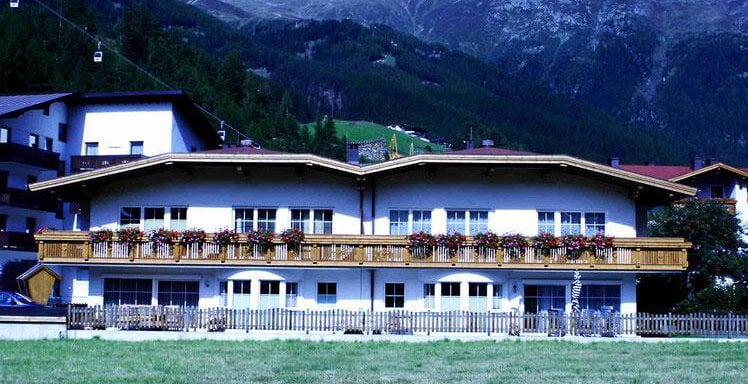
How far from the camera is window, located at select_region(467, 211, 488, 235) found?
118ft

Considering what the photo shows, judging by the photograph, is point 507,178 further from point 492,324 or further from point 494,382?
point 494,382

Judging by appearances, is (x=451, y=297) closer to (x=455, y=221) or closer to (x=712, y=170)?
(x=455, y=221)

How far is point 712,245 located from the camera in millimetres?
43719

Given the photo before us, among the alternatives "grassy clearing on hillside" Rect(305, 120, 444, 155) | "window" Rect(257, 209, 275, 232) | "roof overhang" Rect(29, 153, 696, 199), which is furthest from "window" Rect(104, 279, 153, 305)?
"grassy clearing on hillside" Rect(305, 120, 444, 155)

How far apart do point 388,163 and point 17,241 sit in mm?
27320

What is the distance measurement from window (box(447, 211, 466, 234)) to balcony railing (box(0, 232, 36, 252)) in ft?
88.8

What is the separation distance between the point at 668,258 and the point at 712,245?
10937 millimetres

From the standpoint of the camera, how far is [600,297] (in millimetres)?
35594

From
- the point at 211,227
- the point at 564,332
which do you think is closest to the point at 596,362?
the point at 564,332

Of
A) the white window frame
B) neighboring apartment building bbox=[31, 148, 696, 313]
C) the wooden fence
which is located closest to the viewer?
the wooden fence

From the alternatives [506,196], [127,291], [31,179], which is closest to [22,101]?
[31,179]

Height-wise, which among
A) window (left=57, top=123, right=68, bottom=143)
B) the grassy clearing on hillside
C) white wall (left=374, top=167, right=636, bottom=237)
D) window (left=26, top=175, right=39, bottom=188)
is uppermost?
the grassy clearing on hillside

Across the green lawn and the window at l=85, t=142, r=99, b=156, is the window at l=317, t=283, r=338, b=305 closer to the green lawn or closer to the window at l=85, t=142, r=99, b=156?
the green lawn

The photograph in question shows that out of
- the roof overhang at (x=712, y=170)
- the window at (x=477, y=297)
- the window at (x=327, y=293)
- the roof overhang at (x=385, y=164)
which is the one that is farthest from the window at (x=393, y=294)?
the roof overhang at (x=712, y=170)
